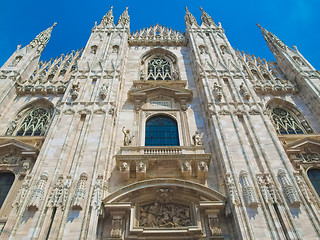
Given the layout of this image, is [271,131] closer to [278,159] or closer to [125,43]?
[278,159]

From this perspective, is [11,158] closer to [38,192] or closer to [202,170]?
[38,192]

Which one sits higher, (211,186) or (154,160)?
(154,160)

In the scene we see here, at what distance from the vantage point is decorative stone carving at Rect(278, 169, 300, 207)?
970cm

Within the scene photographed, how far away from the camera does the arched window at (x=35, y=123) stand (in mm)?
14789

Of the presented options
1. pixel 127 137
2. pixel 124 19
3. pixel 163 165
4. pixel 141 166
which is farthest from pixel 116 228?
pixel 124 19

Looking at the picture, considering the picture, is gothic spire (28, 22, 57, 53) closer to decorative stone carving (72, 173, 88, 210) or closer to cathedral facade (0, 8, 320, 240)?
cathedral facade (0, 8, 320, 240)

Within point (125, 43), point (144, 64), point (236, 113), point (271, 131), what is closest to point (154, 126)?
point (236, 113)

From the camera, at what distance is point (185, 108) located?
51.7 feet

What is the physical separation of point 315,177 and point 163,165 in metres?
7.08

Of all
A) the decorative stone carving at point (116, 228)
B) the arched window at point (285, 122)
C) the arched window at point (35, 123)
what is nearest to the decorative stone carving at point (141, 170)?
the decorative stone carving at point (116, 228)

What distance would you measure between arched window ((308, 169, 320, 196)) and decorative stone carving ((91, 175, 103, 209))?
9.31m

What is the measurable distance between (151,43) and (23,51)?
32.3ft

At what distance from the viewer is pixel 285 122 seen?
15734 millimetres

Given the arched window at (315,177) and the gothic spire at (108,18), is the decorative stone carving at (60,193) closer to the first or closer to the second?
the arched window at (315,177)
